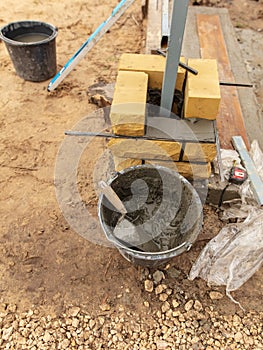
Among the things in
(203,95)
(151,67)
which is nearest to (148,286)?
(203,95)

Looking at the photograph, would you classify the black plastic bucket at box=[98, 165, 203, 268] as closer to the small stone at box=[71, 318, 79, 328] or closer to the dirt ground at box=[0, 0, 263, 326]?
the dirt ground at box=[0, 0, 263, 326]

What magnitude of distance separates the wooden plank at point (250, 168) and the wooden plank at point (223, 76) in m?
0.08

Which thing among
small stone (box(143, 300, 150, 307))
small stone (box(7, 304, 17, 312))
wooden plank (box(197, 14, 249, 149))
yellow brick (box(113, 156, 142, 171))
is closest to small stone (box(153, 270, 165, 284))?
small stone (box(143, 300, 150, 307))

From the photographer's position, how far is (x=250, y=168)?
8.61 ft

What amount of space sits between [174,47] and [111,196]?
0.99m

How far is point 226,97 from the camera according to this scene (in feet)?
11.1

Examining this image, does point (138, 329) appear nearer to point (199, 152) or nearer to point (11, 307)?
point (11, 307)

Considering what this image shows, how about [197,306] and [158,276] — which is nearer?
[197,306]

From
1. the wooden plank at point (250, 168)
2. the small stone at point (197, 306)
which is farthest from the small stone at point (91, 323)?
the wooden plank at point (250, 168)

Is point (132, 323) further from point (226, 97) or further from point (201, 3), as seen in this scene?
point (201, 3)

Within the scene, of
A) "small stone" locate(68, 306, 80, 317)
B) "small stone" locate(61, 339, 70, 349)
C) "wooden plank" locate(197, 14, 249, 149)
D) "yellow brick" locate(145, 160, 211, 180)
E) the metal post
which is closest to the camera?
the metal post

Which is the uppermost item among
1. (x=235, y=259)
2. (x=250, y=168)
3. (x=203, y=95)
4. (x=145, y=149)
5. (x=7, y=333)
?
(x=203, y=95)

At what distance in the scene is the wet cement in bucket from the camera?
7.18 feet

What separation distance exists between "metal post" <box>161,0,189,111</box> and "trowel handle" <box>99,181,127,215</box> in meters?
0.70
